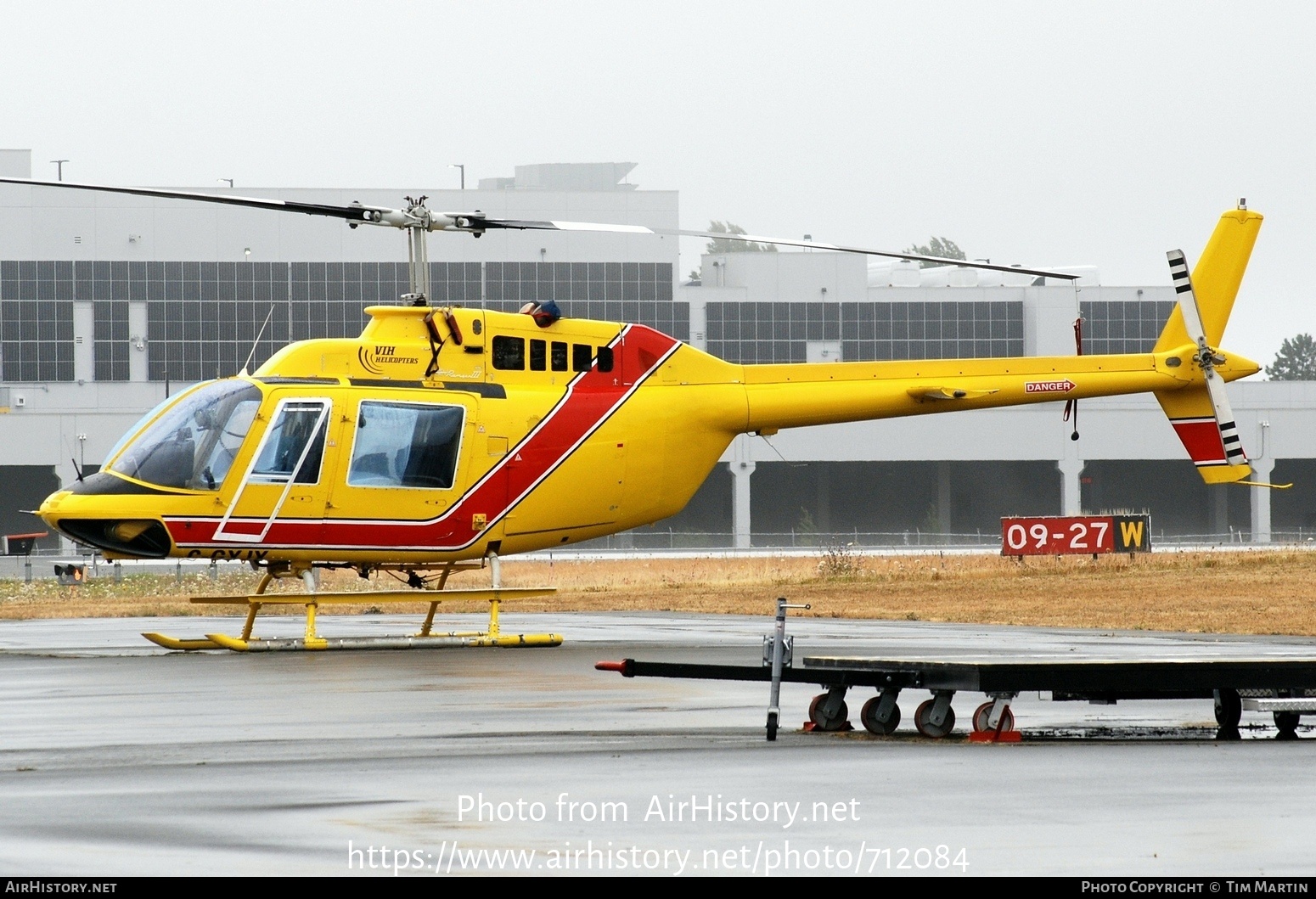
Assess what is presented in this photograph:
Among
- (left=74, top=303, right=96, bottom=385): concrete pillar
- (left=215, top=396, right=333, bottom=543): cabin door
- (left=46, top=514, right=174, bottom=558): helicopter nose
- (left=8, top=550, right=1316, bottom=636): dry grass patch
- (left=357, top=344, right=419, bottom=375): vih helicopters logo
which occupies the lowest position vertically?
(left=8, top=550, right=1316, bottom=636): dry grass patch

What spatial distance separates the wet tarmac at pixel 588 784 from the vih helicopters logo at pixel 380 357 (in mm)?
4471

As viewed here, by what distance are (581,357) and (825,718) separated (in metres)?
9.30

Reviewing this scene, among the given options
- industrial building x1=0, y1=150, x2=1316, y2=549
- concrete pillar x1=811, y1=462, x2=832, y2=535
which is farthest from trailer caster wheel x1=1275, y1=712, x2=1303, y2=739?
concrete pillar x1=811, y1=462, x2=832, y2=535

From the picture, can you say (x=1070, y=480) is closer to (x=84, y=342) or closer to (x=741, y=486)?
A: (x=741, y=486)

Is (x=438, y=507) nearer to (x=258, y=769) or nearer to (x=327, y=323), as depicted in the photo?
(x=258, y=769)

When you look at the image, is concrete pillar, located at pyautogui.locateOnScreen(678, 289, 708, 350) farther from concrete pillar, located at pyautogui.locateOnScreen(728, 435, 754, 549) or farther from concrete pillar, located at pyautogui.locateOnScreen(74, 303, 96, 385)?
concrete pillar, located at pyautogui.locateOnScreen(74, 303, 96, 385)

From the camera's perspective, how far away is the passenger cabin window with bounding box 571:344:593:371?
20.1m

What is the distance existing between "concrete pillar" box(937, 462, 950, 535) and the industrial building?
0.45ft

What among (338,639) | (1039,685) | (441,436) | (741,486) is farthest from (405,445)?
(741,486)

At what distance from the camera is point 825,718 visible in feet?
37.9

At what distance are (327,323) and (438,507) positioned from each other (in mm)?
55837

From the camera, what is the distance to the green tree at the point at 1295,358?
14150 cm

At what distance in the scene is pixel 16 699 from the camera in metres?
13.7

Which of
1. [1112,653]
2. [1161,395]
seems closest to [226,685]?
[1112,653]
